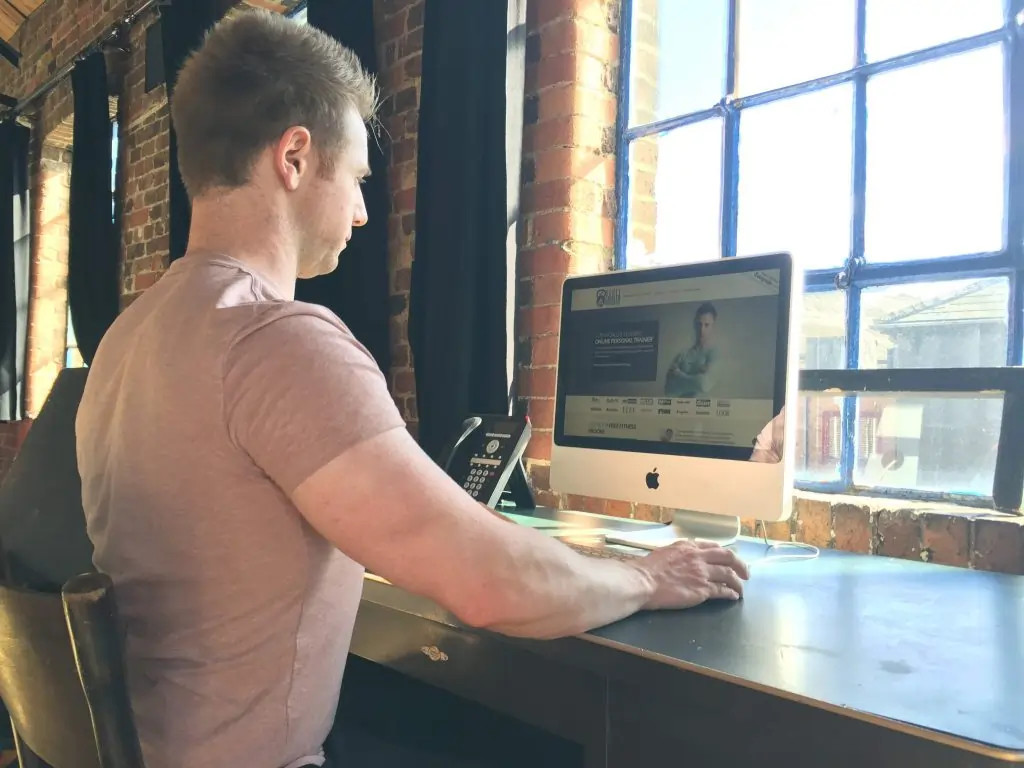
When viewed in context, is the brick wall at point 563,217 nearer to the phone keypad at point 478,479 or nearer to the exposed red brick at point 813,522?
the exposed red brick at point 813,522

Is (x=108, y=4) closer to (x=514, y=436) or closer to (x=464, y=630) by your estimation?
(x=514, y=436)

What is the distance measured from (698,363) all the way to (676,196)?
0.78 m

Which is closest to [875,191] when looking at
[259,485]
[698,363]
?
[698,363]

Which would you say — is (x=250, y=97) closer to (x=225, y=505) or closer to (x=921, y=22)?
(x=225, y=505)

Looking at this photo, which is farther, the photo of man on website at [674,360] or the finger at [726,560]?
the photo of man on website at [674,360]

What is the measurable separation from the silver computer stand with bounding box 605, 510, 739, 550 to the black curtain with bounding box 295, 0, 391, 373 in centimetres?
112

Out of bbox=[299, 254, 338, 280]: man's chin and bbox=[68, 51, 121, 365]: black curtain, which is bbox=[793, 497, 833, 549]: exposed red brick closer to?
bbox=[299, 254, 338, 280]: man's chin

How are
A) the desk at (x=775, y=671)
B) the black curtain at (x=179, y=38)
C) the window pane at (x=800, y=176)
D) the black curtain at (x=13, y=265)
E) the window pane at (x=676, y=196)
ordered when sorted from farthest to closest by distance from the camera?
the black curtain at (x=13, y=265) < the black curtain at (x=179, y=38) < the window pane at (x=676, y=196) < the window pane at (x=800, y=176) < the desk at (x=775, y=671)

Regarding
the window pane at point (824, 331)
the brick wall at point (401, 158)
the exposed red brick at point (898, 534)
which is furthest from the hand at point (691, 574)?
the brick wall at point (401, 158)

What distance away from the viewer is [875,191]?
1.67m

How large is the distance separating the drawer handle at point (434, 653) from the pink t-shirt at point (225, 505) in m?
0.24

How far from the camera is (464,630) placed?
1.06 m

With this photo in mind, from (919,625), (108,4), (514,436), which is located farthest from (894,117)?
(108,4)

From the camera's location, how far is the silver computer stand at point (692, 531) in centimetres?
143
